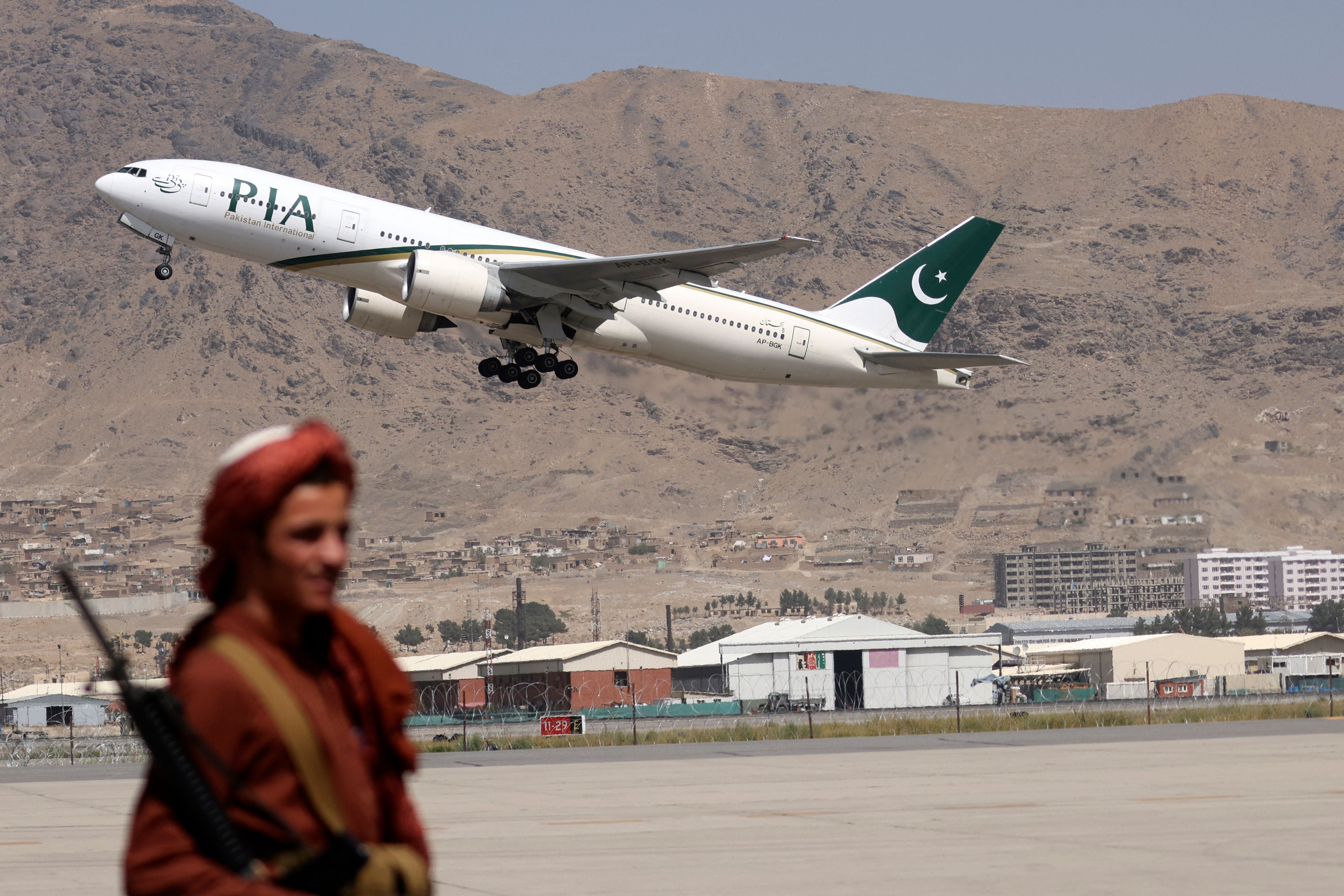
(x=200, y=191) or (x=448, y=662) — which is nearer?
(x=200, y=191)

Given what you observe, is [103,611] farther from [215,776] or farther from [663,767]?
[215,776]

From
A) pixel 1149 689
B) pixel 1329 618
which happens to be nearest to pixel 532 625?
pixel 1329 618

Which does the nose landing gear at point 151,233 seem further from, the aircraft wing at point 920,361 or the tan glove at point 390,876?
the tan glove at point 390,876

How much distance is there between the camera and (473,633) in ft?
575

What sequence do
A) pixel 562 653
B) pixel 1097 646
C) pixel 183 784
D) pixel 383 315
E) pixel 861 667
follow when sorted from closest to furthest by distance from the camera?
1. pixel 183 784
2. pixel 383 315
3. pixel 861 667
4. pixel 562 653
5. pixel 1097 646

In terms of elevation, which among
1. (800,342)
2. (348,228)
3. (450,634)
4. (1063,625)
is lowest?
(1063,625)

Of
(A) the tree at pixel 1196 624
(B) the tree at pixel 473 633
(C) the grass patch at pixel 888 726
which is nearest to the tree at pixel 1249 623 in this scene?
(A) the tree at pixel 1196 624

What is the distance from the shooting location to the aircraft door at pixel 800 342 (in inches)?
1740

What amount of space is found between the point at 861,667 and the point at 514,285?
148ft

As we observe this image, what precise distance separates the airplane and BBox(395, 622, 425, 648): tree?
134145 mm

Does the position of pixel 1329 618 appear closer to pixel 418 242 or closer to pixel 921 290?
pixel 921 290

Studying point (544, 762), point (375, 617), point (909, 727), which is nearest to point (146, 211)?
point (544, 762)

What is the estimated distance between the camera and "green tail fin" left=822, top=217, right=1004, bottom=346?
1984 inches

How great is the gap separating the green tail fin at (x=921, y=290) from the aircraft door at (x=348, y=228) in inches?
577
